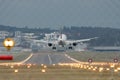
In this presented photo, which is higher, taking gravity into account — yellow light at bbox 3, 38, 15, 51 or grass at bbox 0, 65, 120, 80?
yellow light at bbox 3, 38, 15, 51

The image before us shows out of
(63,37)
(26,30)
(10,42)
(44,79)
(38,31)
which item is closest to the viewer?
(10,42)

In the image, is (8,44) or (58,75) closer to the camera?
(8,44)

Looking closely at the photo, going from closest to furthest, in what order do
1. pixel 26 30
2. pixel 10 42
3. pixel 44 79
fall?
1. pixel 10 42
2. pixel 44 79
3. pixel 26 30

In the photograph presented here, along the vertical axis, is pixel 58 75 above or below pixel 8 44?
below

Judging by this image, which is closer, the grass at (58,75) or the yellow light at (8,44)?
the yellow light at (8,44)

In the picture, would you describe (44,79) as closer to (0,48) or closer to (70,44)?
(70,44)

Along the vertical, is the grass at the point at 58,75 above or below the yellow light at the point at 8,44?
below

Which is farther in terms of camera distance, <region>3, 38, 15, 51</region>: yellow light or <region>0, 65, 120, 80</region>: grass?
<region>0, 65, 120, 80</region>: grass

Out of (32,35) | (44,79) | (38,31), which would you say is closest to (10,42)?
(44,79)

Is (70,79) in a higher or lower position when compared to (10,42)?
lower

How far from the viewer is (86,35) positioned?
197 m

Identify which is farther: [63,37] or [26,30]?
[26,30]

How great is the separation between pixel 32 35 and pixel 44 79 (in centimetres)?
13185

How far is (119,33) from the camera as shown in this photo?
199 metres
